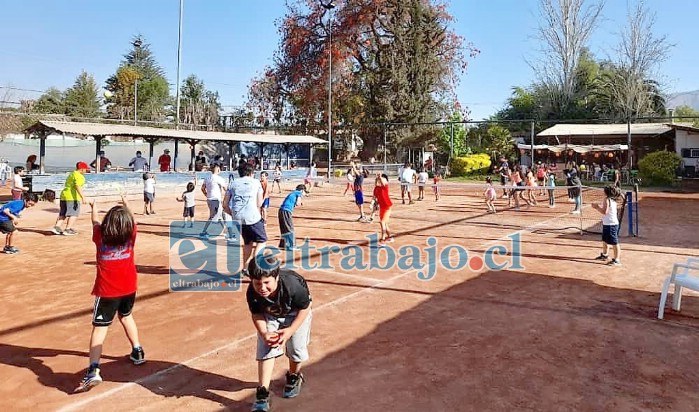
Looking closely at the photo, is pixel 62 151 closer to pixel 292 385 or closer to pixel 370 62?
pixel 370 62

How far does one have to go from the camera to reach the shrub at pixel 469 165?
37.3m

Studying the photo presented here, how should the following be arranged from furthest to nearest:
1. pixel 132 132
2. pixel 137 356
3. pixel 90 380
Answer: pixel 132 132, pixel 137 356, pixel 90 380

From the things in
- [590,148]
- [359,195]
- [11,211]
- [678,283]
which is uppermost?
[590,148]

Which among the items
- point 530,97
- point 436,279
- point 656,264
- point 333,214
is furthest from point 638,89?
point 436,279

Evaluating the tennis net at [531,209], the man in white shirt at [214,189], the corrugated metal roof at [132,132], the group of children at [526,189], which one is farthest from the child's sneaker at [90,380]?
the corrugated metal roof at [132,132]

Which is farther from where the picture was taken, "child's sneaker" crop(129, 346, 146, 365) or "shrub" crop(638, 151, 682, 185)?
"shrub" crop(638, 151, 682, 185)

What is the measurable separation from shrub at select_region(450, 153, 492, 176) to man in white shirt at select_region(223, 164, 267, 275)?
100ft

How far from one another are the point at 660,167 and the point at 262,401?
31.1m

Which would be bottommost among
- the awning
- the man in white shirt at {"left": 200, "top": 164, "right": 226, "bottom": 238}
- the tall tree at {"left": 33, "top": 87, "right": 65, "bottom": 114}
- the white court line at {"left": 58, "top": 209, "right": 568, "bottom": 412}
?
the white court line at {"left": 58, "top": 209, "right": 568, "bottom": 412}

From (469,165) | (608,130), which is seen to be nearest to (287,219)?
(469,165)

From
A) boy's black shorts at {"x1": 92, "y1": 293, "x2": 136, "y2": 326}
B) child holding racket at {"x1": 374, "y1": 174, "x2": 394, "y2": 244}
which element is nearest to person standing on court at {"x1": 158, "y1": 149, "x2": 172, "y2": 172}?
child holding racket at {"x1": 374, "y1": 174, "x2": 394, "y2": 244}

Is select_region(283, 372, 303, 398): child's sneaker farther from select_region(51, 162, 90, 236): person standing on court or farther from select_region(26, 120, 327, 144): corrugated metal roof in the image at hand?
select_region(26, 120, 327, 144): corrugated metal roof

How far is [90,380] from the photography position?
444cm

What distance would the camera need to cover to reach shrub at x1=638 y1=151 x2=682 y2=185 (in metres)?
28.8
